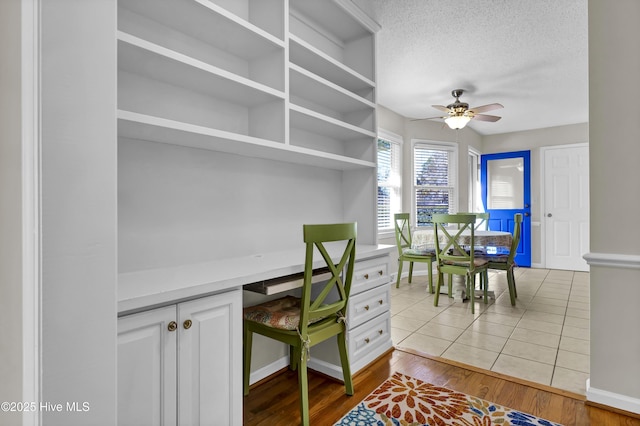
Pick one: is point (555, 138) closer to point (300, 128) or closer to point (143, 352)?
point (300, 128)

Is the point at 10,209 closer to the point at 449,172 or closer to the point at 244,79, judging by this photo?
the point at 244,79

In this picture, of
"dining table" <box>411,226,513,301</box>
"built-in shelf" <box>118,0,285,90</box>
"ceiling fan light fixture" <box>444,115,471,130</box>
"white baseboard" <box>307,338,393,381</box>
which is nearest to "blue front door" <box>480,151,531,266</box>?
"dining table" <box>411,226,513,301</box>

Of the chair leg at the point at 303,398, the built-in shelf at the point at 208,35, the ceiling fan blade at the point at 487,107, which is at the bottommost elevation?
the chair leg at the point at 303,398

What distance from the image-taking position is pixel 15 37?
83 cm

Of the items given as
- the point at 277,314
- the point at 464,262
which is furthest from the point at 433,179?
the point at 277,314

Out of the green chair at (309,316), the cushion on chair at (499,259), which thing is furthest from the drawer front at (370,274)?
the cushion on chair at (499,259)

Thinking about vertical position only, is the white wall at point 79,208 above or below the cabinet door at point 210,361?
above

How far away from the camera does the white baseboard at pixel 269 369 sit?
2.17 metres

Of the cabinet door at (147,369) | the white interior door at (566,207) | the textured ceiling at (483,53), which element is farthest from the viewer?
the white interior door at (566,207)

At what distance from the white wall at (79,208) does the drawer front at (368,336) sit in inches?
59.8

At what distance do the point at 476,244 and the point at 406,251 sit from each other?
3.33ft

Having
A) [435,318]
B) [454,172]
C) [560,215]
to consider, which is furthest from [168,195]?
[560,215]

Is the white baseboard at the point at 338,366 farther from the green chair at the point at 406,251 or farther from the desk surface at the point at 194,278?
the green chair at the point at 406,251

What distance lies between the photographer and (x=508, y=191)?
6.77 meters
